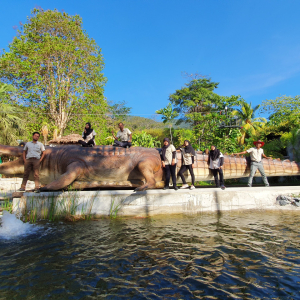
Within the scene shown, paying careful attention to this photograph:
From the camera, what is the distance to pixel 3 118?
17.3m

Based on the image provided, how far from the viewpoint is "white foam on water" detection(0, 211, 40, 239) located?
13.4 ft

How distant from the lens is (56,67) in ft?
67.6

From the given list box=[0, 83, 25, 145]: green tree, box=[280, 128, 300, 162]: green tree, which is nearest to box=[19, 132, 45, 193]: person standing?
box=[0, 83, 25, 145]: green tree

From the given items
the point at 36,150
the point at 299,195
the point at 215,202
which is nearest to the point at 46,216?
the point at 36,150

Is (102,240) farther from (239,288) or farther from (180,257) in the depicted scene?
(239,288)

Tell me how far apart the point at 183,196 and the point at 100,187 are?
221cm

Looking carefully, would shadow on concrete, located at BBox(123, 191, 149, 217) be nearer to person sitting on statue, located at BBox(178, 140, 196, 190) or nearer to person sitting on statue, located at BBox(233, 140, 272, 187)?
person sitting on statue, located at BBox(178, 140, 196, 190)

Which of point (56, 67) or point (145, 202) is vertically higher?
point (56, 67)

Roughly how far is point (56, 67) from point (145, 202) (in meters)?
19.3

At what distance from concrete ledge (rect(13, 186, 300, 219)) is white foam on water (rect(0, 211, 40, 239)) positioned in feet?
1.55

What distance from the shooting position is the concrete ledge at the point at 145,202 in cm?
510

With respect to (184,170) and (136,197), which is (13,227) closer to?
(136,197)

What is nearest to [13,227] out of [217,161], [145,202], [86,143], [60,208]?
[60,208]

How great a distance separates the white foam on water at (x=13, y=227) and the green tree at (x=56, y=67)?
16.7m
